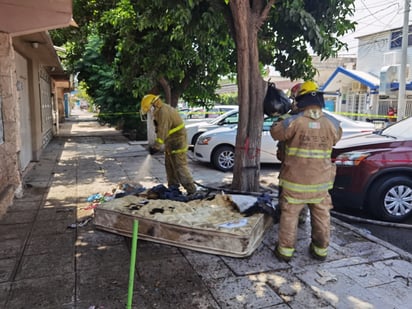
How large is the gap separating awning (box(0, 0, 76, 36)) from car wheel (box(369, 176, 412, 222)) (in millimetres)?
5536

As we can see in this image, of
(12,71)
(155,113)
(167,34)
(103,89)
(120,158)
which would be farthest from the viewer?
(103,89)

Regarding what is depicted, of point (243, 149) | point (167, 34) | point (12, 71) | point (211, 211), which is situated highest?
point (167, 34)

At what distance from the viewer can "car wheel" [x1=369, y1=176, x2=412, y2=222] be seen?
505 cm

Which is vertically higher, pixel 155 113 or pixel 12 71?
pixel 12 71

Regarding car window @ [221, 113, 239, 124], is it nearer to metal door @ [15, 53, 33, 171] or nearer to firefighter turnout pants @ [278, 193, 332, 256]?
metal door @ [15, 53, 33, 171]

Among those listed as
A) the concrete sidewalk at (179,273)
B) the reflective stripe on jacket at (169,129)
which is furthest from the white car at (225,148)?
the concrete sidewalk at (179,273)

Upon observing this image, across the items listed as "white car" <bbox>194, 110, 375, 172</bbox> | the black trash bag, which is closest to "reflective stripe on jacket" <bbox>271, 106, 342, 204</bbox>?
the black trash bag

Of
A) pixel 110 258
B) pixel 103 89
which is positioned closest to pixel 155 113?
pixel 110 258

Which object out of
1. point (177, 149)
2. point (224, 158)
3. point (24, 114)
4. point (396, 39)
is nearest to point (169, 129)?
point (177, 149)

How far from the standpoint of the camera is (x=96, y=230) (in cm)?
454

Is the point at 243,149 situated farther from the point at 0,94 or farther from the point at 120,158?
the point at 120,158

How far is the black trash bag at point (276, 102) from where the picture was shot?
16.4 ft

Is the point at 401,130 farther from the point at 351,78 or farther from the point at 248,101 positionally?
the point at 351,78

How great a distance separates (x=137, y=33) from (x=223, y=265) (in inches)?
317
